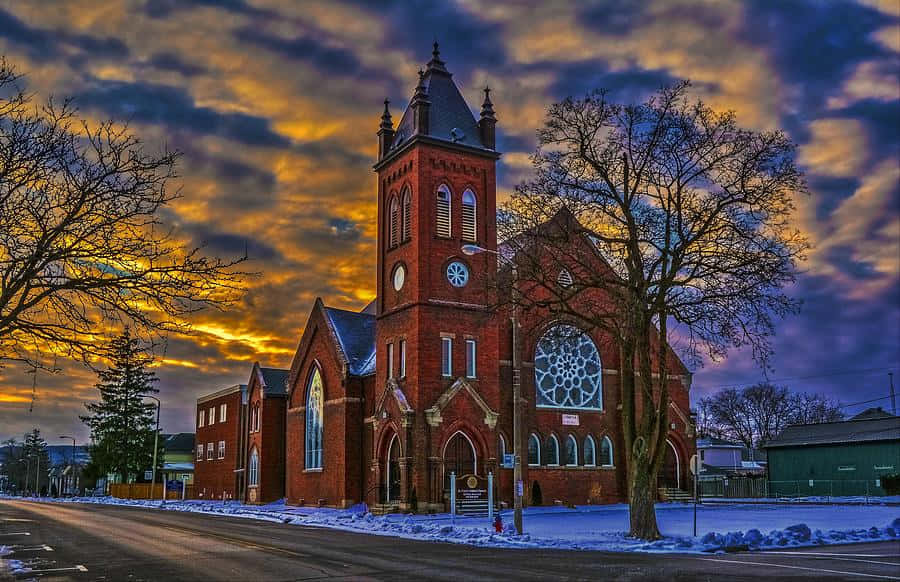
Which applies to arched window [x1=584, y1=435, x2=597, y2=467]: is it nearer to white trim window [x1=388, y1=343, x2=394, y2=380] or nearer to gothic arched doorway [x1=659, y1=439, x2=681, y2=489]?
gothic arched doorway [x1=659, y1=439, x2=681, y2=489]

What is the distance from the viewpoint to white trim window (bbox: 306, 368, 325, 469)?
5012 centimetres

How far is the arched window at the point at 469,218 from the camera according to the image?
44.9m

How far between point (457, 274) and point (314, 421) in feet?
45.8

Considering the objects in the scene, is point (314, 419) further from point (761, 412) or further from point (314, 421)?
point (761, 412)

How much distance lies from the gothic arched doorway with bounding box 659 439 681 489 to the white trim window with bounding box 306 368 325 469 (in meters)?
19.7

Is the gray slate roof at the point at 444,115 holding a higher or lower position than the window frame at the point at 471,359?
higher

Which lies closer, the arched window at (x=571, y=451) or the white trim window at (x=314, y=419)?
the arched window at (x=571, y=451)

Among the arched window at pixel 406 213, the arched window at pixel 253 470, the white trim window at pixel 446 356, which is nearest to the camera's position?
the white trim window at pixel 446 356

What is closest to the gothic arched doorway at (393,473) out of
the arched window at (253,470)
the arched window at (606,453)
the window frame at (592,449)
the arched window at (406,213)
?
the arched window at (406,213)

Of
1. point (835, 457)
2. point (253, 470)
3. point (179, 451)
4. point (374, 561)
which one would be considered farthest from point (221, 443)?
point (179, 451)

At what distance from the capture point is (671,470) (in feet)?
162

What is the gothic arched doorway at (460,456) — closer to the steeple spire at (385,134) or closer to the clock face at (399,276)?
the clock face at (399,276)

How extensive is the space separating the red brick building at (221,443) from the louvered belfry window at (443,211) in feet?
86.1

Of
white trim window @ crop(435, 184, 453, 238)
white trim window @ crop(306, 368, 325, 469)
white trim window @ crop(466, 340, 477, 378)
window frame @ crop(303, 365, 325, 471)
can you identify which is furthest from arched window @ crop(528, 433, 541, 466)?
white trim window @ crop(306, 368, 325, 469)
